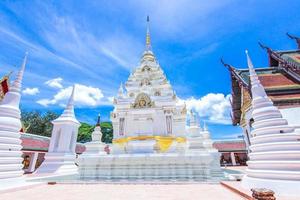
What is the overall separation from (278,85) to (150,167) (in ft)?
31.1

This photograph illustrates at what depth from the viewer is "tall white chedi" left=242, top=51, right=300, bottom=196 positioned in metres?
4.82

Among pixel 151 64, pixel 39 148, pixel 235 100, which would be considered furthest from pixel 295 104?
pixel 39 148

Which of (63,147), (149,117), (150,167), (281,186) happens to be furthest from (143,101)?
(281,186)

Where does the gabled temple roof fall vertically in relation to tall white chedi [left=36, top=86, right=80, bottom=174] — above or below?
above

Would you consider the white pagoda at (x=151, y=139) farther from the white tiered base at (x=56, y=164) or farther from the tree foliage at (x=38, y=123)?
the tree foliage at (x=38, y=123)

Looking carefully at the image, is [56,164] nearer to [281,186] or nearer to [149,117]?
[149,117]

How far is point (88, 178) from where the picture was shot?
405 inches

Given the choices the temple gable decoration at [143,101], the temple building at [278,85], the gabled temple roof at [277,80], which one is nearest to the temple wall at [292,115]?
the temple building at [278,85]

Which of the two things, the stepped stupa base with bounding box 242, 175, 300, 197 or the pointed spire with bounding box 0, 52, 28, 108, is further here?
the pointed spire with bounding box 0, 52, 28, 108

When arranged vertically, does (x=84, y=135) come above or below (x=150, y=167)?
above

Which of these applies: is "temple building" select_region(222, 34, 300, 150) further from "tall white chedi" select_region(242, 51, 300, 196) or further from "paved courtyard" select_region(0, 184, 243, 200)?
"paved courtyard" select_region(0, 184, 243, 200)

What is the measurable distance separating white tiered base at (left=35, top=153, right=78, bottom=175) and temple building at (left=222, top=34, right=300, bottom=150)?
1223 cm

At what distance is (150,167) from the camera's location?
10047 mm

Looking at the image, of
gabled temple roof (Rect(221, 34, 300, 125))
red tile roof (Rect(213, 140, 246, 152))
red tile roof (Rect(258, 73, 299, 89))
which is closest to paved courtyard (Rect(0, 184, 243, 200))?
gabled temple roof (Rect(221, 34, 300, 125))
